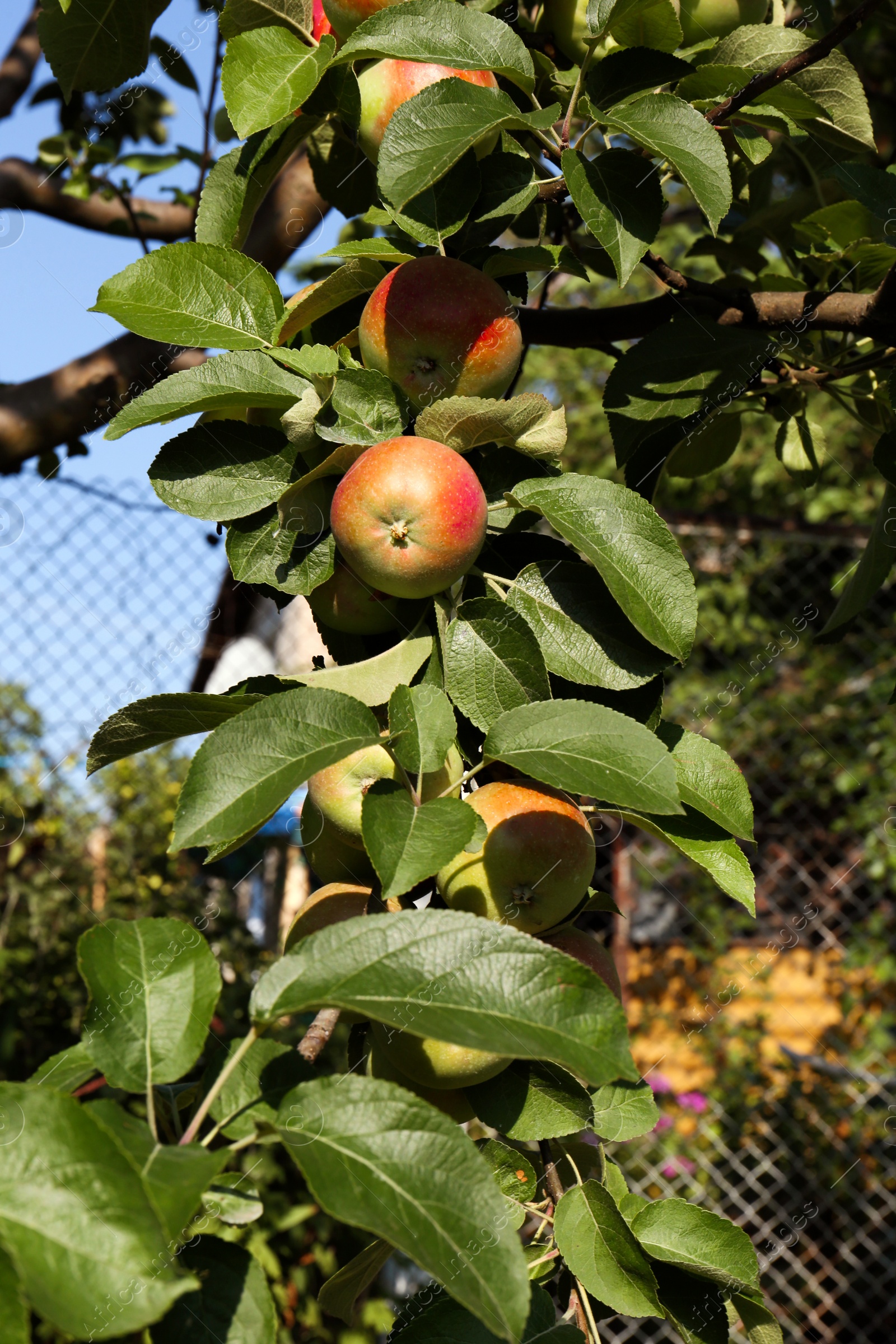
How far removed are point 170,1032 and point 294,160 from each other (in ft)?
5.12

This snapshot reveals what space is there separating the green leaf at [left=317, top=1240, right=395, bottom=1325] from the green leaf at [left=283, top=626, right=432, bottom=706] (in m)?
0.41

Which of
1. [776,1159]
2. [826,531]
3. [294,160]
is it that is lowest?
[776,1159]

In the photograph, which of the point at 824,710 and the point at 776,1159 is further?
the point at 824,710

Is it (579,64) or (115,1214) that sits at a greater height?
(579,64)

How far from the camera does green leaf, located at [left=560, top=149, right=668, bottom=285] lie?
67cm

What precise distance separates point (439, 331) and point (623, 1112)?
1.81 ft

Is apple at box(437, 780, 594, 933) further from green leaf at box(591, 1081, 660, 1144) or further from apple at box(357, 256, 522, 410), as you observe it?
apple at box(357, 256, 522, 410)

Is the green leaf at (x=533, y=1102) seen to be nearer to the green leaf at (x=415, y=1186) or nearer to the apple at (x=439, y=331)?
the green leaf at (x=415, y=1186)

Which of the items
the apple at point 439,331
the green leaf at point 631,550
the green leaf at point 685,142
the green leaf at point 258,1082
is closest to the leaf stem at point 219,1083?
the green leaf at point 258,1082

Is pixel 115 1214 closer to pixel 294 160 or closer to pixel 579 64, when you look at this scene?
pixel 579 64

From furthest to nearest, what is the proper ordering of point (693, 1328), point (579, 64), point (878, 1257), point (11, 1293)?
point (878, 1257) < point (579, 64) < point (693, 1328) < point (11, 1293)

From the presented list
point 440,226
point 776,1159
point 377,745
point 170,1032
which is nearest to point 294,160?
point 440,226

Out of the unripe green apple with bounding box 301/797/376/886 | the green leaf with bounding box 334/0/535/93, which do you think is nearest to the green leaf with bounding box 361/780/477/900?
the unripe green apple with bounding box 301/797/376/886

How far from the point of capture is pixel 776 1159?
3203 mm
